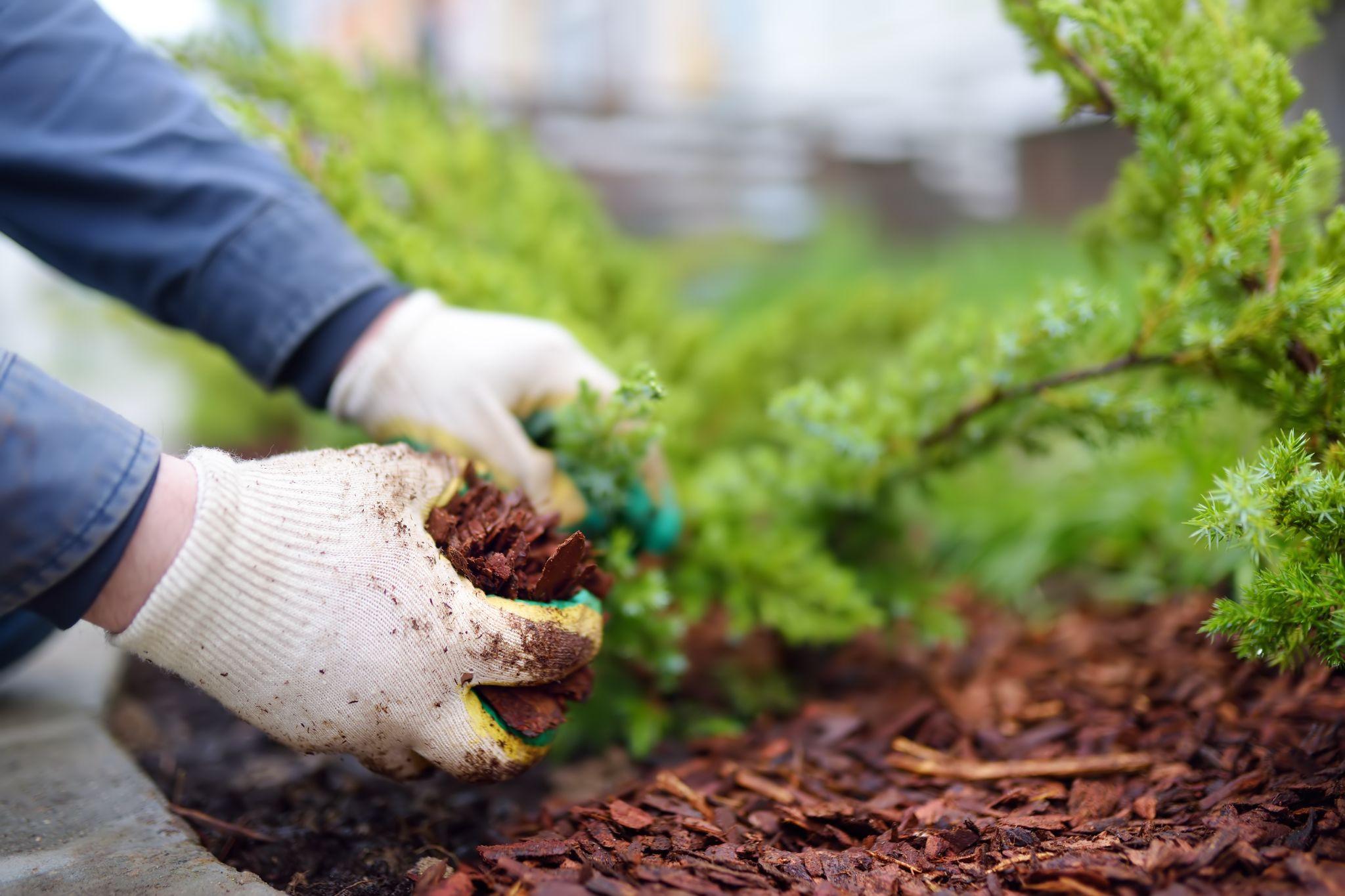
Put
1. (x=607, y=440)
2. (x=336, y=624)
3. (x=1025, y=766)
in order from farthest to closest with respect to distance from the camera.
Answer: (x=607, y=440)
(x=1025, y=766)
(x=336, y=624)

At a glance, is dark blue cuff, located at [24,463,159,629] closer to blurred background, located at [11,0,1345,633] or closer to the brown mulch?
the brown mulch

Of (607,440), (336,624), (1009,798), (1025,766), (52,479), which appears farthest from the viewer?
(607,440)

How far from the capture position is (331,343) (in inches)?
62.9

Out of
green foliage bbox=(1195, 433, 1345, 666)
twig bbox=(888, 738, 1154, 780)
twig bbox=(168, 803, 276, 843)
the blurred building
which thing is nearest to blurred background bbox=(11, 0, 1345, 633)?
the blurred building

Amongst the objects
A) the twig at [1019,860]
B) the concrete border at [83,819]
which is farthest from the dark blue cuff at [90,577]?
the twig at [1019,860]

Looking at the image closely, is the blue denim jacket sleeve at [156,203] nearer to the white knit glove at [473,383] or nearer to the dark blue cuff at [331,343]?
the dark blue cuff at [331,343]

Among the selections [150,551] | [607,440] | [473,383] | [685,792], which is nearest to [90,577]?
[150,551]

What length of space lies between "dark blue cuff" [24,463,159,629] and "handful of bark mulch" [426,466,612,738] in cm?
35

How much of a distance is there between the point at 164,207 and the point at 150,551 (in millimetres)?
760

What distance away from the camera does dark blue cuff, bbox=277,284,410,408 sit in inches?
62.6

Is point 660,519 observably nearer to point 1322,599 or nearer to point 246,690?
point 246,690

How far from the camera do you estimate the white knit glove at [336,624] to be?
111 centimetres

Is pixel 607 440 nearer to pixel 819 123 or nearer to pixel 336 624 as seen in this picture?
pixel 336 624

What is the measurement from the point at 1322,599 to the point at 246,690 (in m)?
1.31
